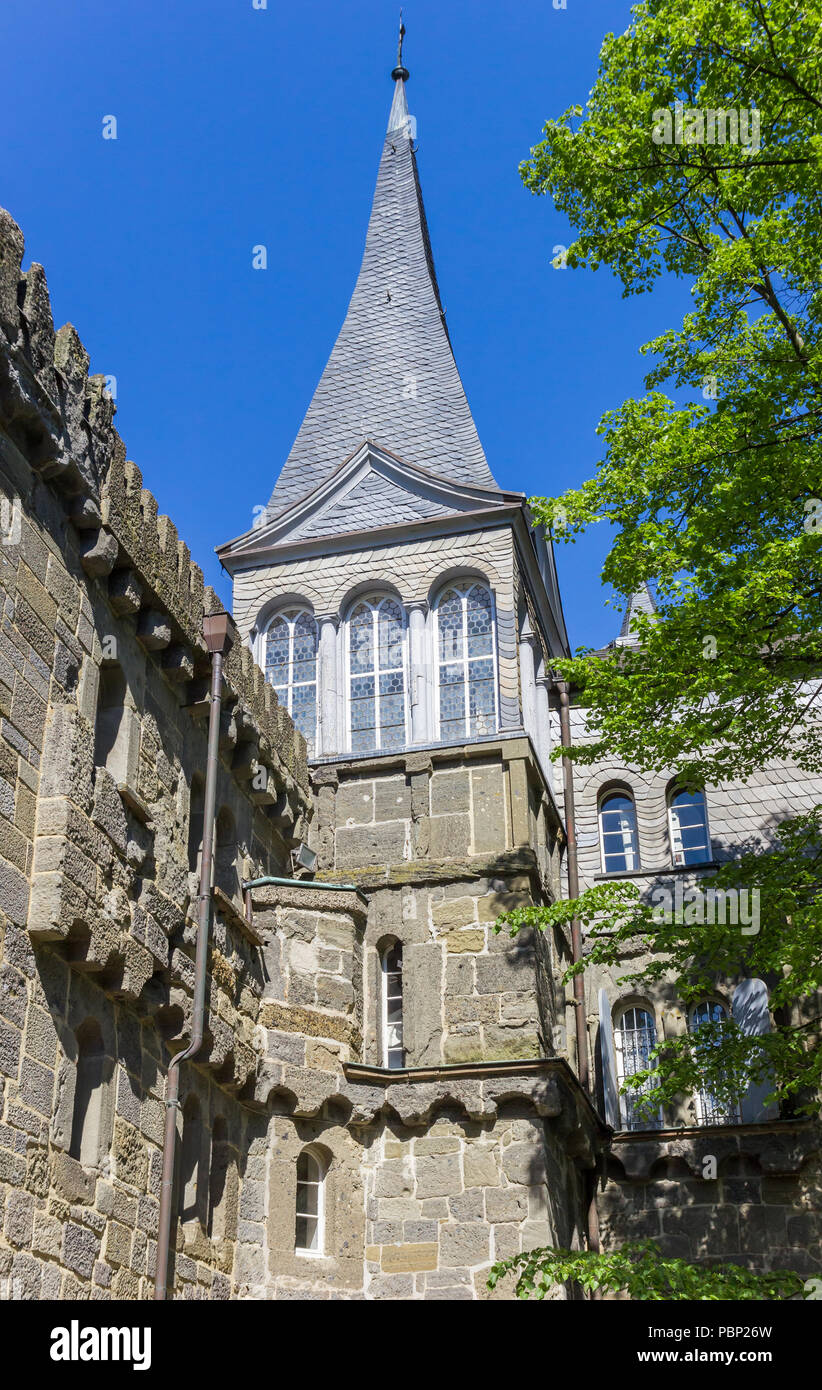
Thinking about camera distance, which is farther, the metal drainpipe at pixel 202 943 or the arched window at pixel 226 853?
the arched window at pixel 226 853

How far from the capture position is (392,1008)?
16.6m

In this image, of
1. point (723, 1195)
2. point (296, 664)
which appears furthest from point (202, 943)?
point (723, 1195)

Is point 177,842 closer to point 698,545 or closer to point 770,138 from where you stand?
point 698,545

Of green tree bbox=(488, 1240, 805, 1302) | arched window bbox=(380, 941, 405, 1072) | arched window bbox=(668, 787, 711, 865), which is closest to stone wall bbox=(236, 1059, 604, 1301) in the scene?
arched window bbox=(380, 941, 405, 1072)

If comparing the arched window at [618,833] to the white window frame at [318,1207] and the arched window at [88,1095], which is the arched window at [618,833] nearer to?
the white window frame at [318,1207]

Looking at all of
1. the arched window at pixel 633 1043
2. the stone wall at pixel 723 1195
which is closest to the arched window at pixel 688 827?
the arched window at pixel 633 1043

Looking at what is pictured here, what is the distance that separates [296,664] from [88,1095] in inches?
341

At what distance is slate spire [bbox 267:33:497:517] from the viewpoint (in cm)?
2061

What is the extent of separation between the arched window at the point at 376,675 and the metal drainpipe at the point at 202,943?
388 centimetres

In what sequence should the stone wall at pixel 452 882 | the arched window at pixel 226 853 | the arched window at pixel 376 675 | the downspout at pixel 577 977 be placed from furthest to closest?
the arched window at pixel 376 675, the downspout at pixel 577 977, the stone wall at pixel 452 882, the arched window at pixel 226 853

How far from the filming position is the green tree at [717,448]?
521 inches

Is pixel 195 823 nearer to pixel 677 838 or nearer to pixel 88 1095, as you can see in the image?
pixel 88 1095

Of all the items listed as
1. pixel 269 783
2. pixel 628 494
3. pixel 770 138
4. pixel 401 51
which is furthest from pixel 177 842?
pixel 401 51
